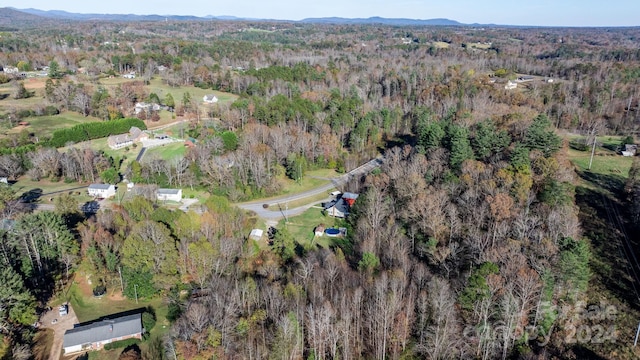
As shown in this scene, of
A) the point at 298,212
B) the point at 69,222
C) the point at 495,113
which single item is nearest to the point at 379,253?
the point at 298,212

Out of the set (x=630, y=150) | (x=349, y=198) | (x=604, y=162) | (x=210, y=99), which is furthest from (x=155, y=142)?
(x=630, y=150)

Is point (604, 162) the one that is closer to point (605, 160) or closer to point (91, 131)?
point (605, 160)

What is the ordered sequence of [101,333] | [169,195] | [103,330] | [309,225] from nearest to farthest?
[101,333] < [103,330] < [309,225] < [169,195]

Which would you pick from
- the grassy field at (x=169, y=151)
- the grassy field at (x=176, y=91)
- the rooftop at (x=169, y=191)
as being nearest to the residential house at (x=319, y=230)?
the rooftop at (x=169, y=191)

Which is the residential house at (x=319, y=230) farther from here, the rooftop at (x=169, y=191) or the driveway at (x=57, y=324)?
the driveway at (x=57, y=324)

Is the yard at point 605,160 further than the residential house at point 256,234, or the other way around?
the yard at point 605,160
